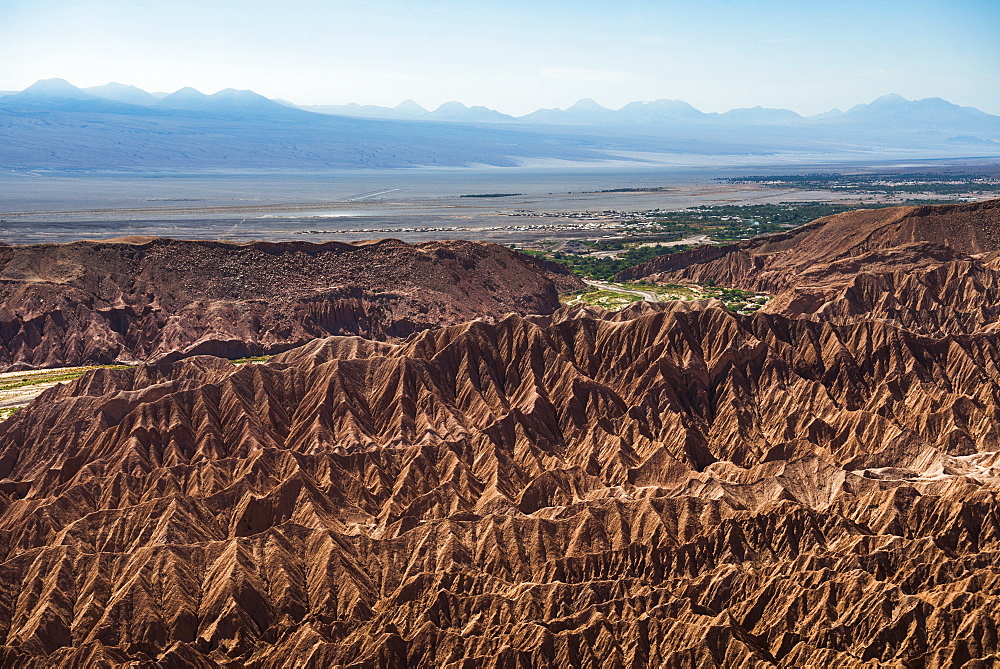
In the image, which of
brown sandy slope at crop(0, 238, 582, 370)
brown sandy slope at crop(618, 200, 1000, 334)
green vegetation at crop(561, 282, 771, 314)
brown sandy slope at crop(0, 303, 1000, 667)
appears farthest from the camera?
green vegetation at crop(561, 282, 771, 314)

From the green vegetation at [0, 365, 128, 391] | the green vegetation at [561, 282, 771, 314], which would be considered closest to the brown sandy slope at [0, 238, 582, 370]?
the green vegetation at [0, 365, 128, 391]

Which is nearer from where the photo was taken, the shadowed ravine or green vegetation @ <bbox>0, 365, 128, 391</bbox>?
the shadowed ravine

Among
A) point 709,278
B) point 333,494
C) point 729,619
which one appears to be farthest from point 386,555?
point 709,278

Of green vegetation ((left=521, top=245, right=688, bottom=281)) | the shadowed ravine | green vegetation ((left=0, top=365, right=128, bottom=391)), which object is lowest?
green vegetation ((left=0, top=365, right=128, bottom=391))

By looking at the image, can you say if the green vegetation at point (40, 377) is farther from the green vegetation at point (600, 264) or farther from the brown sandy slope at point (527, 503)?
the green vegetation at point (600, 264)

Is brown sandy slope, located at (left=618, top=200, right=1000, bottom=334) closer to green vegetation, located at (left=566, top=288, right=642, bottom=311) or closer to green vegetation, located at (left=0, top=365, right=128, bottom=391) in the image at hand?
green vegetation, located at (left=566, top=288, right=642, bottom=311)
